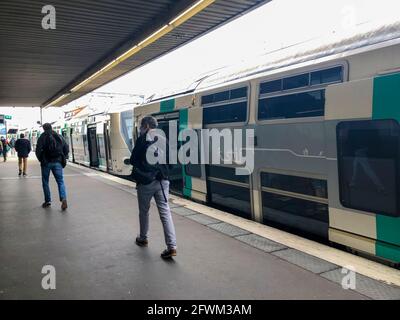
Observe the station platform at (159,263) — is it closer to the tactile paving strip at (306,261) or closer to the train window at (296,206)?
the tactile paving strip at (306,261)

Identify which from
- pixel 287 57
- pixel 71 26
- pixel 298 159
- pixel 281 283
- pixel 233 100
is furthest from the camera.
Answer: pixel 71 26

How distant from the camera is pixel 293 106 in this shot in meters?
4.85

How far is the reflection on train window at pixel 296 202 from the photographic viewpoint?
459 centimetres

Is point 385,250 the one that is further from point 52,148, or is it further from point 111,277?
point 52,148

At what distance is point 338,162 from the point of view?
163 inches

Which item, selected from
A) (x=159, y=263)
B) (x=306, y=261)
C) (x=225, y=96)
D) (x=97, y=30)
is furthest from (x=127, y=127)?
(x=306, y=261)

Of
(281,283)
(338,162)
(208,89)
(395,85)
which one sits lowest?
(281,283)

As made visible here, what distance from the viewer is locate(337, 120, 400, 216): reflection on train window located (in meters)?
3.61

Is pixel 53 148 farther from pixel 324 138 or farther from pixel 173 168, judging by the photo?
pixel 324 138

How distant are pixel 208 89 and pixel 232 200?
7.16 feet

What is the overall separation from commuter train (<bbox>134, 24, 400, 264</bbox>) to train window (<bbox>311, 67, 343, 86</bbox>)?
12mm

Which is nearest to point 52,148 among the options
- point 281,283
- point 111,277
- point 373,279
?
point 111,277

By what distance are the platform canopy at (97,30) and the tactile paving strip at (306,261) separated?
480 centimetres

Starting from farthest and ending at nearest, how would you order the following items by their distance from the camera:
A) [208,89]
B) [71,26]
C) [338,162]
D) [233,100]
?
[71,26], [208,89], [233,100], [338,162]
